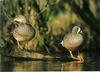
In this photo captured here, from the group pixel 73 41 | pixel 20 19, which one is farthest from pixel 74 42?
pixel 20 19

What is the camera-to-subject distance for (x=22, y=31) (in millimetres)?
11227

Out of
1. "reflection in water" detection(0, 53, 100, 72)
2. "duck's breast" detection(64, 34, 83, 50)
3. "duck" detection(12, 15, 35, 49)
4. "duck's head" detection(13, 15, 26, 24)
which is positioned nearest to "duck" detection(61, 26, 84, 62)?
"duck's breast" detection(64, 34, 83, 50)

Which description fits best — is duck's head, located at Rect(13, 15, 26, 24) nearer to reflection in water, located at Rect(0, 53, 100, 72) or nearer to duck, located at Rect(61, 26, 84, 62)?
reflection in water, located at Rect(0, 53, 100, 72)

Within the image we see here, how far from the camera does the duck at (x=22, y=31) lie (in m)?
11.2

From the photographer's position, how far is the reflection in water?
9489 mm

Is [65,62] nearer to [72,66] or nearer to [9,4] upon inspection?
[72,66]

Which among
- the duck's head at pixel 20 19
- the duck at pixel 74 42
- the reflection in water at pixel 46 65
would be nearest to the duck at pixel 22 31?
the duck's head at pixel 20 19

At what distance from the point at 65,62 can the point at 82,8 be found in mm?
3011

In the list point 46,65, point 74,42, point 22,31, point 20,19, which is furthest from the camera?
point 20,19

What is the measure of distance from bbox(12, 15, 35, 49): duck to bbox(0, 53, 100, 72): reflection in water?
650mm

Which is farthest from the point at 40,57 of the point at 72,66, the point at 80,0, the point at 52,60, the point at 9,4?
the point at 80,0

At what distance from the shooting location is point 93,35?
13.2 metres

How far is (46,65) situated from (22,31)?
143cm

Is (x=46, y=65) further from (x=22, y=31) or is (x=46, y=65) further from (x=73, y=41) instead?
(x=22, y=31)
